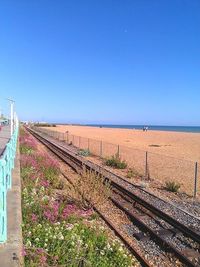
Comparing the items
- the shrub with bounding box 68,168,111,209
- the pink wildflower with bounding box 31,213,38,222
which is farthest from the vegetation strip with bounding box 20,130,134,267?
the shrub with bounding box 68,168,111,209

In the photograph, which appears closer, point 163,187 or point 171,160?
point 163,187

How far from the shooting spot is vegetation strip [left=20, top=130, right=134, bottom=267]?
6051 millimetres

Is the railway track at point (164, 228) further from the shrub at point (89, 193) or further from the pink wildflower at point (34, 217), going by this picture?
the pink wildflower at point (34, 217)

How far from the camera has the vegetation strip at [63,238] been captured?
19.9ft

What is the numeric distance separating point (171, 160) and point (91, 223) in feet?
64.2

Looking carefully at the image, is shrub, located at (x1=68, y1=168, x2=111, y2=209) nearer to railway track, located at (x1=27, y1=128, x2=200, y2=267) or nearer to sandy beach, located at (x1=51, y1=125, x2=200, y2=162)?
railway track, located at (x1=27, y1=128, x2=200, y2=267)

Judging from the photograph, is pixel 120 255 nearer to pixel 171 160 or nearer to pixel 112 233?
pixel 112 233

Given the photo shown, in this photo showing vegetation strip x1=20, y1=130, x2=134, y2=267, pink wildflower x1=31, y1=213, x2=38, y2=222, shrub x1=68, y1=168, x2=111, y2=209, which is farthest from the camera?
shrub x1=68, y1=168, x2=111, y2=209

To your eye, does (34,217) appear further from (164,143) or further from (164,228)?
(164,143)

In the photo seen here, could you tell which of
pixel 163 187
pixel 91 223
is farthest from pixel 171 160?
pixel 91 223

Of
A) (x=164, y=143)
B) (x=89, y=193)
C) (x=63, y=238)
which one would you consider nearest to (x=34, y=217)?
(x=63, y=238)

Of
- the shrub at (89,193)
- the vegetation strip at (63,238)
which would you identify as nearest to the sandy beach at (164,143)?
the shrub at (89,193)

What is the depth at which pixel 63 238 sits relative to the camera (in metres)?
6.95

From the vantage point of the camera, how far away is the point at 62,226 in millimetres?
7965
